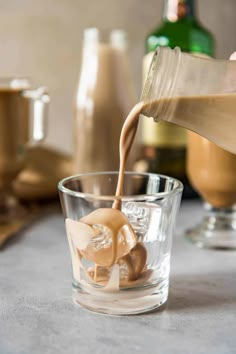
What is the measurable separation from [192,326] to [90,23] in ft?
2.59

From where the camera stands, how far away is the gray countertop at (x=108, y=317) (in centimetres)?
64

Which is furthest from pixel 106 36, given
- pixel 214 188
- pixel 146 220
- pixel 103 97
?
pixel 146 220

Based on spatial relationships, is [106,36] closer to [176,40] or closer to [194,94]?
[176,40]

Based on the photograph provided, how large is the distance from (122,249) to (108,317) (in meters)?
0.07

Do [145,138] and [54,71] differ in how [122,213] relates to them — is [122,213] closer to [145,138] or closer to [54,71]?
[145,138]

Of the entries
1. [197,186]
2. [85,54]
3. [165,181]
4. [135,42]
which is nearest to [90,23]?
[135,42]

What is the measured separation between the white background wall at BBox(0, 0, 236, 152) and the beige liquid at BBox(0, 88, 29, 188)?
0.23 meters

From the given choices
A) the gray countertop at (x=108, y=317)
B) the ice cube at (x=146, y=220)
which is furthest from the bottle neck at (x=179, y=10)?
the ice cube at (x=146, y=220)

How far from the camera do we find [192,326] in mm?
681

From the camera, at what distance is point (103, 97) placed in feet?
3.53

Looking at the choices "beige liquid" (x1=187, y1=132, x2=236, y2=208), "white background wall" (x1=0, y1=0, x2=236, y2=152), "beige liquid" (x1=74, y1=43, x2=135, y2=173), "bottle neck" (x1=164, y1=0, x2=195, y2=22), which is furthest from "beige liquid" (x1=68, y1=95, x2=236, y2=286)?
"white background wall" (x1=0, y1=0, x2=236, y2=152)

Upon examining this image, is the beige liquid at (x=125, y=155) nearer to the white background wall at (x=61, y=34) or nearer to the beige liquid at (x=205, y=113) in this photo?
the beige liquid at (x=205, y=113)

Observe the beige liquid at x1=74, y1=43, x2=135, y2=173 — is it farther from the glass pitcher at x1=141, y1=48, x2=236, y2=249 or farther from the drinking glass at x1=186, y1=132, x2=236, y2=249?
the glass pitcher at x1=141, y1=48, x2=236, y2=249

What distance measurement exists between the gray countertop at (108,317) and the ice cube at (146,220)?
0.26 ft
